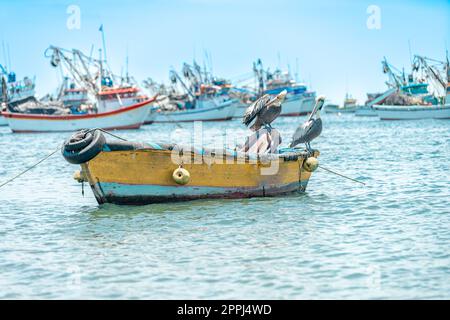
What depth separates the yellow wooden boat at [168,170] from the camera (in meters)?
12.7

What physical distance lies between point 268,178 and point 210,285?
581cm

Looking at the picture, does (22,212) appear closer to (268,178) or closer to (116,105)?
(268,178)

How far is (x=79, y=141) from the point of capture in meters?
12.5

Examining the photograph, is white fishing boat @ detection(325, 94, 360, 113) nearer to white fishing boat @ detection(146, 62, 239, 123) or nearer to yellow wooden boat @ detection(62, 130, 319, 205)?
white fishing boat @ detection(146, 62, 239, 123)

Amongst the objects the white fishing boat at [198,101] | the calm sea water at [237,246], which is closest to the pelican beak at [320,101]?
the calm sea water at [237,246]

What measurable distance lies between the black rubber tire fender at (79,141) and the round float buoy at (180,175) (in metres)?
1.52

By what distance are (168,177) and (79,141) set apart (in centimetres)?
166

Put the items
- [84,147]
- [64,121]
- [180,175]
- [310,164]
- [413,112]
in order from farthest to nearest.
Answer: [413,112], [64,121], [310,164], [180,175], [84,147]

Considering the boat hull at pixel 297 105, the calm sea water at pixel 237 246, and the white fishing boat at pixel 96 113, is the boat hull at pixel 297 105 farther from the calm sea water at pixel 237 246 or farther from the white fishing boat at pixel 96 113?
the calm sea water at pixel 237 246

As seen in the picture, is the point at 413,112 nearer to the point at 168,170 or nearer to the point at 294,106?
the point at 294,106

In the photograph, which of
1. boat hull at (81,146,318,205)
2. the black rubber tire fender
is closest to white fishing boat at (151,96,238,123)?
boat hull at (81,146,318,205)

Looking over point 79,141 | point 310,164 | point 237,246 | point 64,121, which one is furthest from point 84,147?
point 64,121
